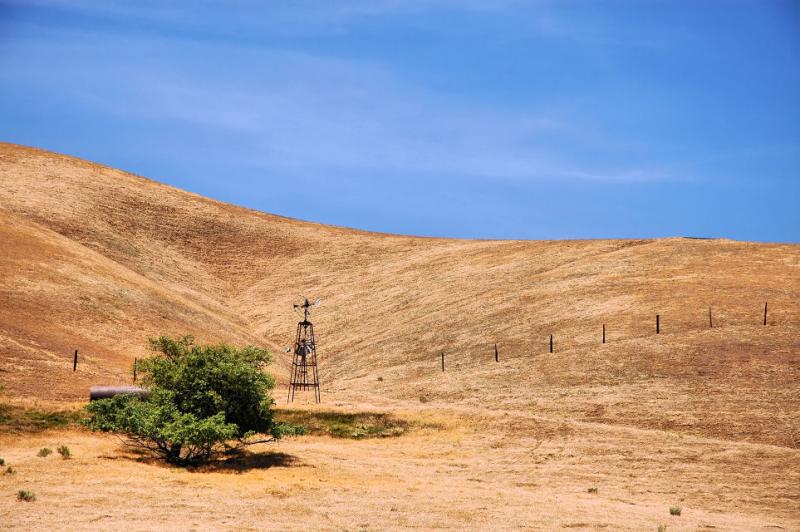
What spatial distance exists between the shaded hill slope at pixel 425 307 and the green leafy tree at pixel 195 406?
9.65 meters

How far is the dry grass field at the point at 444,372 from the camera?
31.5 meters

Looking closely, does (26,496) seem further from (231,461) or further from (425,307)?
(425,307)

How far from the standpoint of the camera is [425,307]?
79.4m

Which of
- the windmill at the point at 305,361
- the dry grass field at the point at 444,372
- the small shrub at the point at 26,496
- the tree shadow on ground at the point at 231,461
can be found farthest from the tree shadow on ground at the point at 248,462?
the windmill at the point at 305,361

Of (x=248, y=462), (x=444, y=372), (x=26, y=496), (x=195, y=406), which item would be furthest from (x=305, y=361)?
(x=26, y=496)

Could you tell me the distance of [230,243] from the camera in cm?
11456

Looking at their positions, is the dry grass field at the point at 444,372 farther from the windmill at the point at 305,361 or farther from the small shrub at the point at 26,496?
the windmill at the point at 305,361

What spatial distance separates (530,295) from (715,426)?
3184 centimetres

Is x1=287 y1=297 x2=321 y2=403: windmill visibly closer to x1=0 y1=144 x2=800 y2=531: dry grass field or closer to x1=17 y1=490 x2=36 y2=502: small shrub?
x1=0 y1=144 x2=800 y2=531: dry grass field

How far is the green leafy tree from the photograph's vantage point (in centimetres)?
3778

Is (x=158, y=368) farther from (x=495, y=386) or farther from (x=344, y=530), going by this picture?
(x=495, y=386)

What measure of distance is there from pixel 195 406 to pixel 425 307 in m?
42.2

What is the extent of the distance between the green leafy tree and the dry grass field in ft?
4.44

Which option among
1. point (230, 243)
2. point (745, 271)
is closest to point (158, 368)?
point (745, 271)
